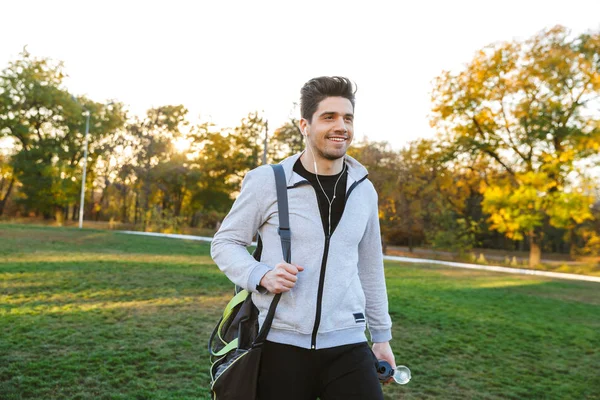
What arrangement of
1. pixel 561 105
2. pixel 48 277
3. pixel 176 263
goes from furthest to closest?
1. pixel 561 105
2. pixel 176 263
3. pixel 48 277

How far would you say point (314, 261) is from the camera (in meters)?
2.30

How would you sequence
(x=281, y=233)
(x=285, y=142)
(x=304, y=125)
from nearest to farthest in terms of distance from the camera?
(x=281, y=233)
(x=304, y=125)
(x=285, y=142)

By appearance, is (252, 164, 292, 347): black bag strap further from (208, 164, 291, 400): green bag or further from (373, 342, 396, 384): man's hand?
(373, 342, 396, 384): man's hand

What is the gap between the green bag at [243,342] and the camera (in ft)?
7.20

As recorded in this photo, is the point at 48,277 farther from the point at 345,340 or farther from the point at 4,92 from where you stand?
the point at 4,92

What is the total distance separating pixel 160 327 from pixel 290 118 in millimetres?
31489

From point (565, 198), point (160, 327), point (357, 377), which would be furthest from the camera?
point (565, 198)

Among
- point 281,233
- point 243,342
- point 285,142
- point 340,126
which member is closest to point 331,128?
point 340,126

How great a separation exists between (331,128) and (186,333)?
203 inches

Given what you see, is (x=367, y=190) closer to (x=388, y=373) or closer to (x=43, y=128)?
(x=388, y=373)

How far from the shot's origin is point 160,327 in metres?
7.13

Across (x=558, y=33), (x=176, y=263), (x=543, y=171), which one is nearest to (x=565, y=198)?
(x=543, y=171)

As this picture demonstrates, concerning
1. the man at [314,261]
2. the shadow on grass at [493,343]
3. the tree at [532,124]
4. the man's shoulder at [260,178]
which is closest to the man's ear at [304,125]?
the man at [314,261]

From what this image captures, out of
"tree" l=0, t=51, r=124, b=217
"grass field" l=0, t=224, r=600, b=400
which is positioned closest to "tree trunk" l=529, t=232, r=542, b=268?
"grass field" l=0, t=224, r=600, b=400
